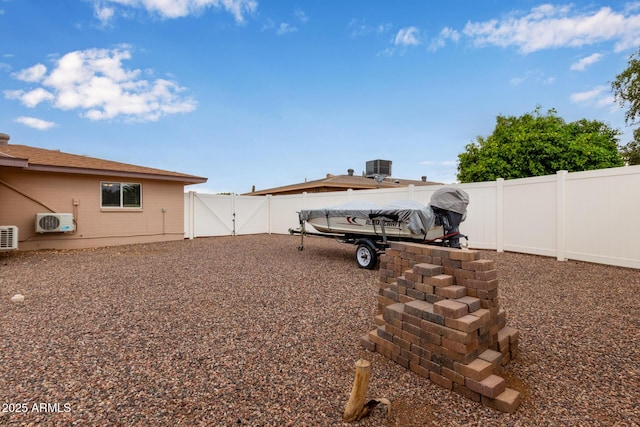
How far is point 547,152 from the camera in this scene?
44.8 ft

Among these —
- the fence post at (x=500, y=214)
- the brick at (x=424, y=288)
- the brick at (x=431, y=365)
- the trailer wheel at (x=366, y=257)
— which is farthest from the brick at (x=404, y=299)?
the fence post at (x=500, y=214)

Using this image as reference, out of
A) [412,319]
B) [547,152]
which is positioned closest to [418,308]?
[412,319]

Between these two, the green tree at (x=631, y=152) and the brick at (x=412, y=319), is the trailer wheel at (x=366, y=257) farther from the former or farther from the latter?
the green tree at (x=631, y=152)

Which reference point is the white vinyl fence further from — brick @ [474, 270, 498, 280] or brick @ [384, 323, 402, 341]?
brick @ [384, 323, 402, 341]

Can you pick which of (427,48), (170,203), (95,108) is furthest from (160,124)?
(427,48)

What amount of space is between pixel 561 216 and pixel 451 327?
24.1 feet

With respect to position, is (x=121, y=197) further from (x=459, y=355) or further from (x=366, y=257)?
(x=459, y=355)

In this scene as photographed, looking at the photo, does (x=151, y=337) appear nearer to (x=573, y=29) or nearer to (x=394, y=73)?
(x=394, y=73)

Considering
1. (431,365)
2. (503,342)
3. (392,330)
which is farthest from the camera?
(392,330)

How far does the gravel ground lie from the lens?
2066 millimetres

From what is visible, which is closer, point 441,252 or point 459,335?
point 459,335

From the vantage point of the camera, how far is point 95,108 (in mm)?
11695

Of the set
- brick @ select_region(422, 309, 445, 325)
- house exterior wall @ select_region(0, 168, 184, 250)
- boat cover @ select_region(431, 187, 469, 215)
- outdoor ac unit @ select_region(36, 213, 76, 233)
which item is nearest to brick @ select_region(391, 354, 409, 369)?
brick @ select_region(422, 309, 445, 325)

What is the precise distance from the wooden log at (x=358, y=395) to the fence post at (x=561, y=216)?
8.07m
